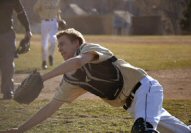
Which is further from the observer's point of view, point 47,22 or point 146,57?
point 146,57

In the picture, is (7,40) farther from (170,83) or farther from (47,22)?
(47,22)

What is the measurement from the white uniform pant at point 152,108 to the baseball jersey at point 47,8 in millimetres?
8514

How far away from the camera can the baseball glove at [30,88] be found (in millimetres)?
4102

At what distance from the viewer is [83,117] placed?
6895mm

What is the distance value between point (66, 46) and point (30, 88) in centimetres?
60

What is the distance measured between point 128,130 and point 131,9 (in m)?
81.2

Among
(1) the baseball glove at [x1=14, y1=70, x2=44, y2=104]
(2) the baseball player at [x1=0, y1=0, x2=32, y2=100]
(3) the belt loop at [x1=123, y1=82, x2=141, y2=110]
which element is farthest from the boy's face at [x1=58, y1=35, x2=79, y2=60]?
(2) the baseball player at [x1=0, y1=0, x2=32, y2=100]

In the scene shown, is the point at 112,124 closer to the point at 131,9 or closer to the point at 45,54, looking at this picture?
the point at 45,54

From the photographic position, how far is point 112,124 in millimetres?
6453

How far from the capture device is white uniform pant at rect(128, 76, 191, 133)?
4.51 meters

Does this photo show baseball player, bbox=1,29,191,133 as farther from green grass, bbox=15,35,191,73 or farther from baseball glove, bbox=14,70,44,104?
green grass, bbox=15,35,191,73

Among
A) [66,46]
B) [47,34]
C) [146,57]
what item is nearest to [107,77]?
[66,46]

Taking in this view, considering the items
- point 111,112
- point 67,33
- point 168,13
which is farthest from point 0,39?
point 168,13

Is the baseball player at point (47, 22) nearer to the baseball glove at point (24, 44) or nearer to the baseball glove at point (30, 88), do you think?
the baseball glove at point (24, 44)
